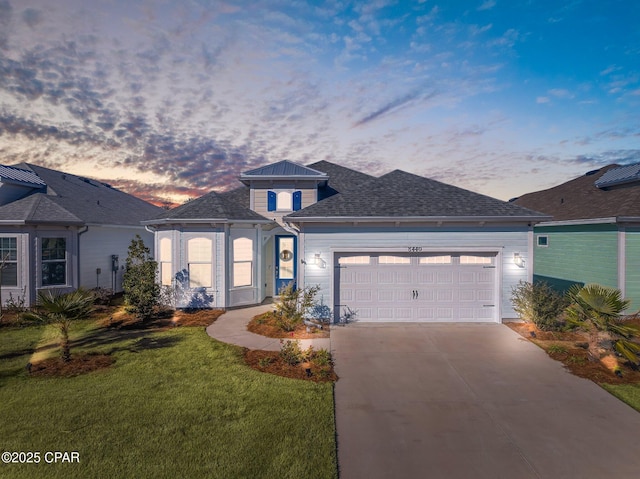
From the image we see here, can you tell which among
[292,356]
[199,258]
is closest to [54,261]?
Result: [199,258]

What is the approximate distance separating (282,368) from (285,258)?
7.57 metres

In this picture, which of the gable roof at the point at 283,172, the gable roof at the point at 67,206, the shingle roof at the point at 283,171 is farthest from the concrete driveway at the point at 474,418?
the gable roof at the point at 67,206

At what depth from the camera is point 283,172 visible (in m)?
13.6

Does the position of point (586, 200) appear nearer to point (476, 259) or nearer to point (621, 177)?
point (621, 177)

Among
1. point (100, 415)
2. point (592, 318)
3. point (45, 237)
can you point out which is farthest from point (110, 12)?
point (592, 318)

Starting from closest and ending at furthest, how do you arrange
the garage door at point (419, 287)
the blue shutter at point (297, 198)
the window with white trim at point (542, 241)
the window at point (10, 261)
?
the garage door at point (419, 287) < the window at point (10, 261) < the blue shutter at point (297, 198) < the window with white trim at point (542, 241)

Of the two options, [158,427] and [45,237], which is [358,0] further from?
[45,237]

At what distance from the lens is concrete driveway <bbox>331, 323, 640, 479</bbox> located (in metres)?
3.81

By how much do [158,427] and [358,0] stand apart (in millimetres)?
12424

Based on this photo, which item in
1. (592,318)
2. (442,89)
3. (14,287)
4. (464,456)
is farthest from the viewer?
(442,89)

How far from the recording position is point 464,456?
3977mm

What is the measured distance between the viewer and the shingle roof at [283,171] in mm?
13289

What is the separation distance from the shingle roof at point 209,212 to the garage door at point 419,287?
4.62 m

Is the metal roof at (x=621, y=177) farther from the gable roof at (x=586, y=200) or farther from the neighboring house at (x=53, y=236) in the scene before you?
the neighboring house at (x=53, y=236)
